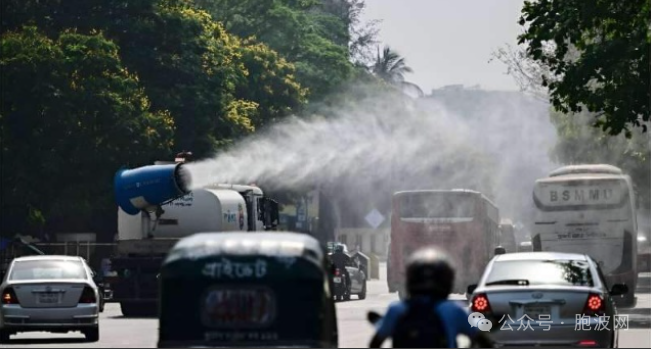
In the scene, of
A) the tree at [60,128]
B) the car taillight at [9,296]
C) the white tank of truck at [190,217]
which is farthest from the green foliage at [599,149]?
the car taillight at [9,296]

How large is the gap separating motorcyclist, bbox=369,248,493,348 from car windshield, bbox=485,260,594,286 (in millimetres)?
10541

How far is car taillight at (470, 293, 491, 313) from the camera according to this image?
850 inches

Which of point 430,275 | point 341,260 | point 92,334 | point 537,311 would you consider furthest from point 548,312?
point 341,260

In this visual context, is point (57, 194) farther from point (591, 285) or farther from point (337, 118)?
point (591, 285)

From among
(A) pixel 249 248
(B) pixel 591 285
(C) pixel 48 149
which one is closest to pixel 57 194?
(C) pixel 48 149

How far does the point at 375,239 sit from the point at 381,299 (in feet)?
344

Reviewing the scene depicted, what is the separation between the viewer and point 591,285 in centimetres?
2181

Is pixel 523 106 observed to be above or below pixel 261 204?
above

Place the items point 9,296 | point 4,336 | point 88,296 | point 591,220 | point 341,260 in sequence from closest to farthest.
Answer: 1. point 9,296
2. point 88,296
3. point 4,336
4. point 591,220
5. point 341,260

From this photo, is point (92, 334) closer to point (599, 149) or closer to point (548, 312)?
point (548, 312)

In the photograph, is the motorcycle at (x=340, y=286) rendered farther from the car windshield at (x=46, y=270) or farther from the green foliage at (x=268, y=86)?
the green foliage at (x=268, y=86)

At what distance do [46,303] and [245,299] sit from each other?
1373 centimetres

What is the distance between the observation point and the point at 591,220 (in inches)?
1852

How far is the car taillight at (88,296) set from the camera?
30.2 m
